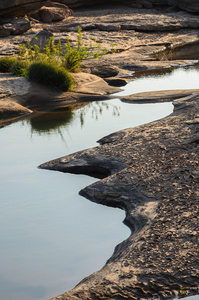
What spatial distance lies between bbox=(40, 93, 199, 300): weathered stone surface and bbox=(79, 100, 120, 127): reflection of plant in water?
1776 mm

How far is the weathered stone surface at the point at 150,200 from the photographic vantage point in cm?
352

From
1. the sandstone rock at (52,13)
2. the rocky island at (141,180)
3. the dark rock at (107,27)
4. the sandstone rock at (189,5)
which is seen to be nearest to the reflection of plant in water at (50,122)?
the rocky island at (141,180)

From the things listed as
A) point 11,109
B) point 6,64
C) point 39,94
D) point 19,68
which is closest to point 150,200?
point 11,109

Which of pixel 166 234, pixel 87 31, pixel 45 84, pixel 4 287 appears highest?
pixel 87 31

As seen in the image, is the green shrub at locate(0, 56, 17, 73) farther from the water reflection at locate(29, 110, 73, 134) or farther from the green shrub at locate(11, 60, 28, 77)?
the water reflection at locate(29, 110, 73, 134)

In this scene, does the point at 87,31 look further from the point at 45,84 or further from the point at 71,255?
the point at 71,255

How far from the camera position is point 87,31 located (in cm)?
1964

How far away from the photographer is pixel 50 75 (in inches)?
417

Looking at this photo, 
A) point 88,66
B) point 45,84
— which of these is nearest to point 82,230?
point 45,84

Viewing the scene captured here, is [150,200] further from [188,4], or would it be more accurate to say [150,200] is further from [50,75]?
[188,4]

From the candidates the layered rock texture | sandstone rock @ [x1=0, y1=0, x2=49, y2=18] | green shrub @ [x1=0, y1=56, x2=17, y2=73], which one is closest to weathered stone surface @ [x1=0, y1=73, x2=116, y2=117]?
green shrub @ [x1=0, y1=56, x2=17, y2=73]

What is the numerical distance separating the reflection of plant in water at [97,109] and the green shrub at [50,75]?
2.91 feet

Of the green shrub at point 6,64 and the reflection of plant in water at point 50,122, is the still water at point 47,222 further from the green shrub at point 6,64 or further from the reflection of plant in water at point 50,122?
the green shrub at point 6,64

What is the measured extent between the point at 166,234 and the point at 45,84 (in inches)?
287
